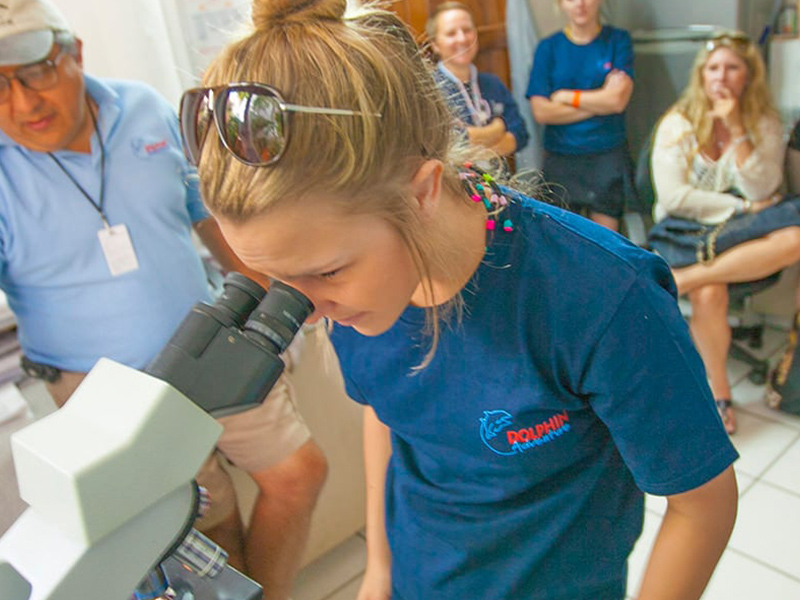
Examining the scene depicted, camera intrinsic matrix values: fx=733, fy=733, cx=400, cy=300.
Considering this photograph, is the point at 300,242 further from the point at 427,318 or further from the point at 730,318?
the point at 730,318

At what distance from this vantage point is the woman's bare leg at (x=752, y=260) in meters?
2.72

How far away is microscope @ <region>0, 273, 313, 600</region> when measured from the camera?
584 millimetres

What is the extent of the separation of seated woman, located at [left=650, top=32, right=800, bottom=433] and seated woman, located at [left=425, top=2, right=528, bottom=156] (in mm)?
650

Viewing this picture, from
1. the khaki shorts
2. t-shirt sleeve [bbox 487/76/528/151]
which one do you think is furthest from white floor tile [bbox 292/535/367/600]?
t-shirt sleeve [bbox 487/76/528/151]

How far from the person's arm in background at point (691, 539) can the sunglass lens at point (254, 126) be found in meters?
0.60

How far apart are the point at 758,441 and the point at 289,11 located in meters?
2.49

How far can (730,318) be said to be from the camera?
344 cm

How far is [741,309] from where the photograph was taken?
337cm

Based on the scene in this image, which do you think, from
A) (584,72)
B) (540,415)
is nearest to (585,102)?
(584,72)

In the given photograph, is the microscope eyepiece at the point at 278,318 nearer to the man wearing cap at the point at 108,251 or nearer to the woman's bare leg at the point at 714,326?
the man wearing cap at the point at 108,251

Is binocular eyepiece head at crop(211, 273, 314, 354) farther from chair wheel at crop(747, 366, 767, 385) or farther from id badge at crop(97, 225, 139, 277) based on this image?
chair wheel at crop(747, 366, 767, 385)

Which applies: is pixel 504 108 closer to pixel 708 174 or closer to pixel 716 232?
pixel 708 174

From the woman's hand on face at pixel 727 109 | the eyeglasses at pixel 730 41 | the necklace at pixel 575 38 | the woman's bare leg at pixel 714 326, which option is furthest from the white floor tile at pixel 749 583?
the necklace at pixel 575 38

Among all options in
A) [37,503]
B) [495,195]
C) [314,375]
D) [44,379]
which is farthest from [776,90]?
[37,503]
